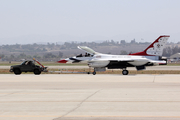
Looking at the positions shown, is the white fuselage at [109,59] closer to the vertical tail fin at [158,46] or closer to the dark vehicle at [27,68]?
the vertical tail fin at [158,46]

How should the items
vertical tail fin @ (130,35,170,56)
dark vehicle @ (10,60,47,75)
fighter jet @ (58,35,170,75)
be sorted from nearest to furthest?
dark vehicle @ (10,60,47,75)
fighter jet @ (58,35,170,75)
vertical tail fin @ (130,35,170,56)

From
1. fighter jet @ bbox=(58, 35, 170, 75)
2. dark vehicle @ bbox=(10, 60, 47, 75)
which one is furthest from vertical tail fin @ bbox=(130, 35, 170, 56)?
dark vehicle @ bbox=(10, 60, 47, 75)

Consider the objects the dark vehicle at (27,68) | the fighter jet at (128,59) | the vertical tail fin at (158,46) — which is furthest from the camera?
the vertical tail fin at (158,46)

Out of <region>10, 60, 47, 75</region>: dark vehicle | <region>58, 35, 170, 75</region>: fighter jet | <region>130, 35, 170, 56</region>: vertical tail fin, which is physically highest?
<region>130, 35, 170, 56</region>: vertical tail fin

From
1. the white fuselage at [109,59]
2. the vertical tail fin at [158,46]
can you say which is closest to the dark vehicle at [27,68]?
the white fuselage at [109,59]

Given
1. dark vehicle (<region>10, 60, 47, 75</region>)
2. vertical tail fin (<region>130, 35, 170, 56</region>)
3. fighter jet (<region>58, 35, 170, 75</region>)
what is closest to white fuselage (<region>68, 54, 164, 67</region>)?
fighter jet (<region>58, 35, 170, 75</region>)

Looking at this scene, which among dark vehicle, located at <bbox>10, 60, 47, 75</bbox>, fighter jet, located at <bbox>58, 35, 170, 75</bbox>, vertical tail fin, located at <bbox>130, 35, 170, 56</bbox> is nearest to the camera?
dark vehicle, located at <bbox>10, 60, 47, 75</bbox>

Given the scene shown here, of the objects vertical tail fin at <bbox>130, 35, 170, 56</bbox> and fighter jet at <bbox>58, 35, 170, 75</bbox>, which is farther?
vertical tail fin at <bbox>130, 35, 170, 56</bbox>

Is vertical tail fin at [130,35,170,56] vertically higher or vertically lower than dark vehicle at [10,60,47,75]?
higher

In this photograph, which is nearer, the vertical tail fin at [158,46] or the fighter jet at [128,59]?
the fighter jet at [128,59]

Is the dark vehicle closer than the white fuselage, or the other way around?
the dark vehicle

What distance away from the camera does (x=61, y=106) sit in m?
11.2

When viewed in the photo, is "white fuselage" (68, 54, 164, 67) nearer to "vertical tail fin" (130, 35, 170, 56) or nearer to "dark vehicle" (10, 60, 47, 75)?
"vertical tail fin" (130, 35, 170, 56)

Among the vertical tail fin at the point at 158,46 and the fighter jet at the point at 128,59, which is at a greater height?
the vertical tail fin at the point at 158,46
